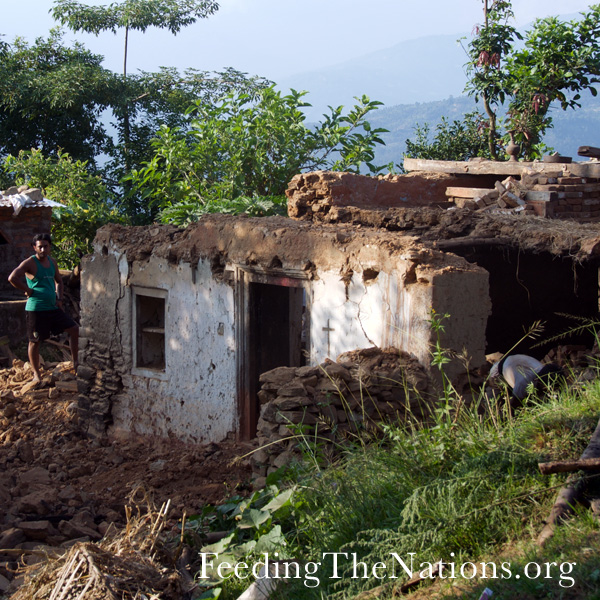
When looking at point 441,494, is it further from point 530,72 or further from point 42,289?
point 530,72

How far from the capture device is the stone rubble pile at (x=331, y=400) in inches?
237

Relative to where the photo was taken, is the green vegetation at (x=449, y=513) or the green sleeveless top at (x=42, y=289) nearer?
the green vegetation at (x=449, y=513)

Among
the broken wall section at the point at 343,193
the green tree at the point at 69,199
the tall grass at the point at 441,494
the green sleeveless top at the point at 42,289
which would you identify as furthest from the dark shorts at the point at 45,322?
Answer: the tall grass at the point at 441,494

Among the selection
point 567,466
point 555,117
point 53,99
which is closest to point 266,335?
point 567,466

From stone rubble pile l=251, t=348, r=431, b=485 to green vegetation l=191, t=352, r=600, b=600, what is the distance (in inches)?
43.8

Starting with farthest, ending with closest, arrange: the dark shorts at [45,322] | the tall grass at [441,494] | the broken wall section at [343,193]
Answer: the dark shorts at [45,322] → the broken wall section at [343,193] → the tall grass at [441,494]

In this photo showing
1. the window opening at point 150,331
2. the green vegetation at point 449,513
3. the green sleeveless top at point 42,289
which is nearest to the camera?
the green vegetation at point 449,513

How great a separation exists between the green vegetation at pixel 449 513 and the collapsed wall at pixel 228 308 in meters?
1.69

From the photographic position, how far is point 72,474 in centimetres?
827

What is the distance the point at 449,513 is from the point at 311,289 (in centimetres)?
360

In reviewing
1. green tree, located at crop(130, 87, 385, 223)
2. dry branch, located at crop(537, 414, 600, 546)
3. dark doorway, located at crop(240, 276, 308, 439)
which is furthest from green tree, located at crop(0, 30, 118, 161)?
dry branch, located at crop(537, 414, 600, 546)

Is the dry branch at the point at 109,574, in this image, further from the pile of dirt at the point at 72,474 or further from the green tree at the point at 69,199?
the green tree at the point at 69,199

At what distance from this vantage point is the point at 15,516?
258 inches

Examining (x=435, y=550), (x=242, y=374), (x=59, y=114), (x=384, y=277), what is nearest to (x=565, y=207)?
(x=384, y=277)
